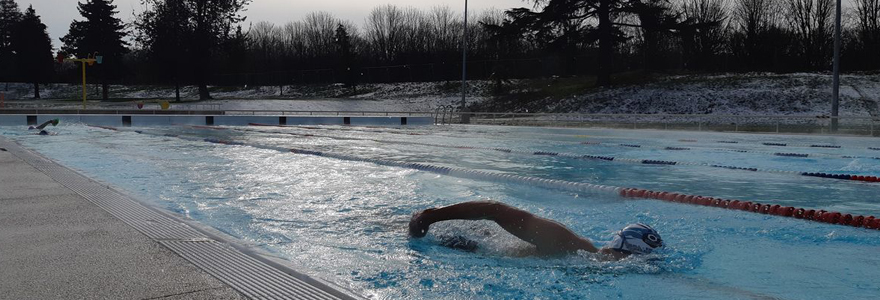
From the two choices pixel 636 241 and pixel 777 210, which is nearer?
pixel 636 241

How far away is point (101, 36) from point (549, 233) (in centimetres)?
5260

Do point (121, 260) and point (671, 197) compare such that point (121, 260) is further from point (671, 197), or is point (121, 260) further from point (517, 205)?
point (671, 197)

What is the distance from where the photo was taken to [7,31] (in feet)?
207

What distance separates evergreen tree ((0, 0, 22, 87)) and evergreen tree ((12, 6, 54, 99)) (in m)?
1.88

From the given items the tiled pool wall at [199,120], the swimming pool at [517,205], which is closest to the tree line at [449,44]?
the tiled pool wall at [199,120]

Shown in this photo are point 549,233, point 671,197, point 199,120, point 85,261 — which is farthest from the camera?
point 199,120

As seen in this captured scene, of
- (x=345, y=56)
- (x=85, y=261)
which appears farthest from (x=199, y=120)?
(x=345, y=56)

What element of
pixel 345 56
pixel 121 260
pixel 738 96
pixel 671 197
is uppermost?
pixel 345 56

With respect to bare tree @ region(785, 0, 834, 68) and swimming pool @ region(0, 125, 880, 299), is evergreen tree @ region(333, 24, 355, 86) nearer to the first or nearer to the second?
bare tree @ region(785, 0, 834, 68)

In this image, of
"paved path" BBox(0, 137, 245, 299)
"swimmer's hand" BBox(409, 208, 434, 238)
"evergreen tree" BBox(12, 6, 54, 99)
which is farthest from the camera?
"evergreen tree" BBox(12, 6, 54, 99)

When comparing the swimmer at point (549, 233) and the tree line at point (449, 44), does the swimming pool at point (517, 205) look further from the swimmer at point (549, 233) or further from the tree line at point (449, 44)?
the tree line at point (449, 44)

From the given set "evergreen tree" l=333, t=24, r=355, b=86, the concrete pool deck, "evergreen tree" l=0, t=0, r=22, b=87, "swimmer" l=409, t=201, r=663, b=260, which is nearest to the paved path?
the concrete pool deck

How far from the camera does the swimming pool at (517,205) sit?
3752 mm

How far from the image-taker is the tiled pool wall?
2234cm
